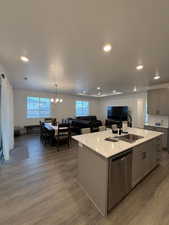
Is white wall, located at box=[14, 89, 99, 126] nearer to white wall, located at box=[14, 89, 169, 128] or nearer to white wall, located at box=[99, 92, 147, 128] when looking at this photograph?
white wall, located at box=[14, 89, 169, 128]

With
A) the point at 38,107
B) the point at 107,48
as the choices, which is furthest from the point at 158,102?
the point at 38,107

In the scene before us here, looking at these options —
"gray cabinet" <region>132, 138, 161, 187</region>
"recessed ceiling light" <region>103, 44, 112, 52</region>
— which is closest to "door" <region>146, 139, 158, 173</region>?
"gray cabinet" <region>132, 138, 161, 187</region>

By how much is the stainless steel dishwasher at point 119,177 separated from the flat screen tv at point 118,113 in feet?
19.3

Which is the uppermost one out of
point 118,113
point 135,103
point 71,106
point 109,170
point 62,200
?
point 135,103

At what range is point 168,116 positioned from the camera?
4285 millimetres

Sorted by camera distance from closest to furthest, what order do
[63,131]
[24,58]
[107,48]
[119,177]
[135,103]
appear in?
[119,177]
[107,48]
[24,58]
[63,131]
[135,103]

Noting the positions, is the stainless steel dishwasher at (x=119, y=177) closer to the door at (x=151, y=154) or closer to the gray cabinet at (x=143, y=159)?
the gray cabinet at (x=143, y=159)

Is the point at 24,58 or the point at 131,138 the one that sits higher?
the point at 24,58

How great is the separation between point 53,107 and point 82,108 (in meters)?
2.69

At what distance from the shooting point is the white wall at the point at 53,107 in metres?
6.45

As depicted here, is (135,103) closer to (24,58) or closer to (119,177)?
(119,177)

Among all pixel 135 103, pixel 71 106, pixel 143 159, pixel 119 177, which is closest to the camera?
pixel 119 177

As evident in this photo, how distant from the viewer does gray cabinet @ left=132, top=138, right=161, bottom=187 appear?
198 cm

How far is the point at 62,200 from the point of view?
1775 millimetres
